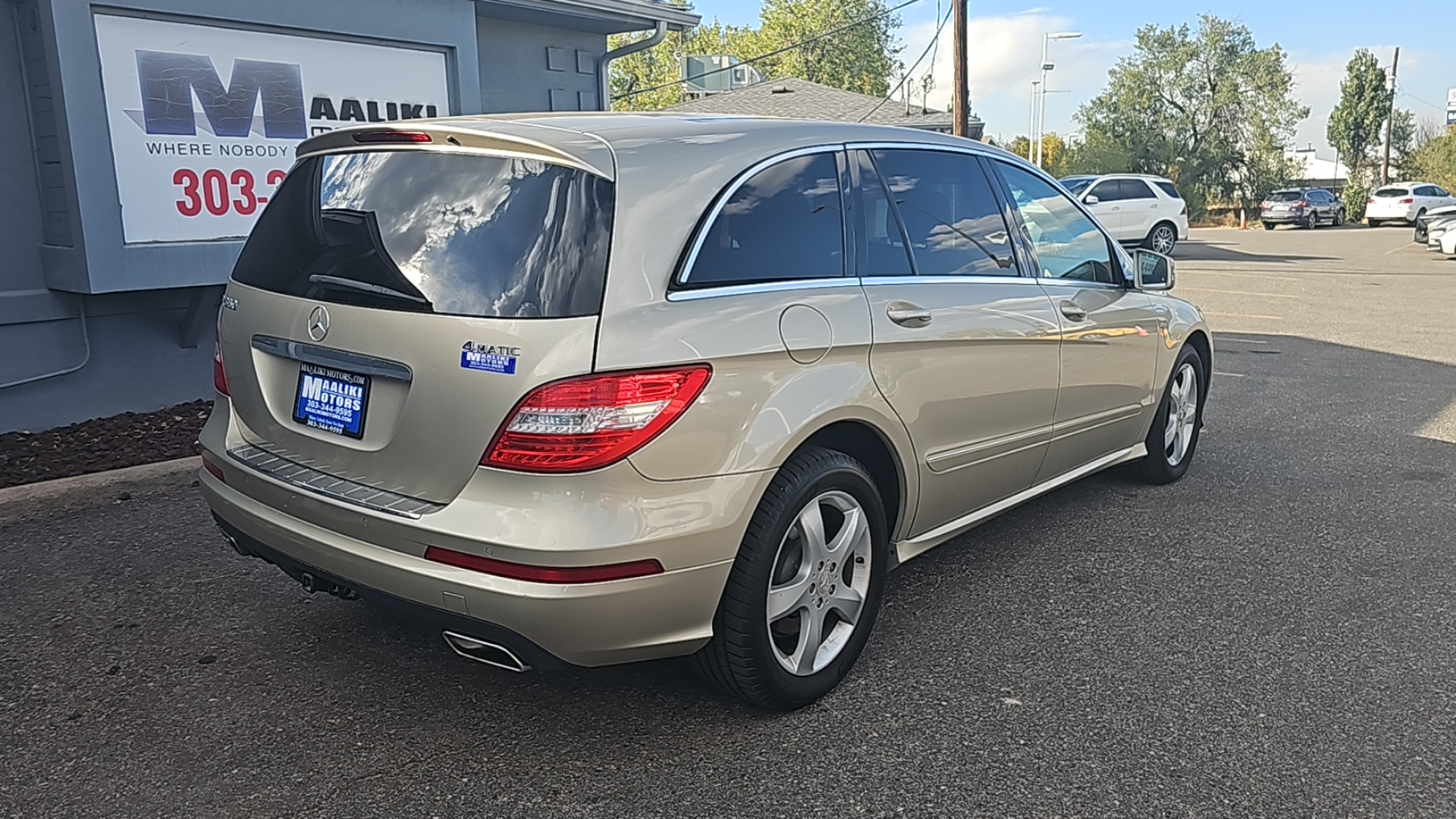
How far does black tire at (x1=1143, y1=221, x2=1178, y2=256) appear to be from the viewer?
23.5 m

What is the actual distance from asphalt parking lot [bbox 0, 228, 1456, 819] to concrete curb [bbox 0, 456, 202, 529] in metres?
0.14

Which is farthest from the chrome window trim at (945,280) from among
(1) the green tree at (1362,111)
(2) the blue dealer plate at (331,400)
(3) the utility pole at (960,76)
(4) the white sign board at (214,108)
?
(1) the green tree at (1362,111)

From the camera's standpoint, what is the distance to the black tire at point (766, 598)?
296 centimetres

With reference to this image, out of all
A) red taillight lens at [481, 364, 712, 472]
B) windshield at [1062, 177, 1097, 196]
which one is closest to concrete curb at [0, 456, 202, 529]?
red taillight lens at [481, 364, 712, 472]

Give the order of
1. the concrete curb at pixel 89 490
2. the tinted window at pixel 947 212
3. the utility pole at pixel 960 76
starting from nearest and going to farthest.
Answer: the tinted window at pixel 947 212 → the concrete curb at pixel 89 490 → the utility pole at pixel 960 76

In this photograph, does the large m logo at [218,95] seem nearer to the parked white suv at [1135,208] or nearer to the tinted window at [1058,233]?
the tinted window at [1058,233]

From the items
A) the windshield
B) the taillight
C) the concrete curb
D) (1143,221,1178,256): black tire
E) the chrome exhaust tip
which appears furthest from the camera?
the windshield

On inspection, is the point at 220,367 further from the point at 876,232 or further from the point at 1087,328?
the point at 1087,328

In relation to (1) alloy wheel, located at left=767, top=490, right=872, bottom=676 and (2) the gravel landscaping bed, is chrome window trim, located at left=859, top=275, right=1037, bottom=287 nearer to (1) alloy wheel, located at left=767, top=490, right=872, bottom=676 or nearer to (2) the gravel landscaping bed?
Answer: (1) alloy wheel, located at left=767, top=490, right=872, bottom=676

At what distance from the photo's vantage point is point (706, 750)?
3.01m

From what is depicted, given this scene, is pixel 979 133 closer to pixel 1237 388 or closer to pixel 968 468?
pixel 1237 388

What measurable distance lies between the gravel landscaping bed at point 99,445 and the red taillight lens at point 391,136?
361 cm

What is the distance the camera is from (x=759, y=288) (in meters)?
3.08

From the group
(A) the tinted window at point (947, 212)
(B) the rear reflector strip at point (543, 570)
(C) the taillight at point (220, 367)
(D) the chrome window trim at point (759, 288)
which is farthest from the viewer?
(A) the tinted window at point (947, 212)
